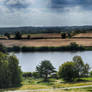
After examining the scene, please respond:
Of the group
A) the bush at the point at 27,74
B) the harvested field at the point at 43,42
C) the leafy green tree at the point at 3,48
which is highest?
the harvested field at the point at 43,42

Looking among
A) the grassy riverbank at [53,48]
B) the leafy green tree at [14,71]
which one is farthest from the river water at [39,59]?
the leafy green tree at [14,71]

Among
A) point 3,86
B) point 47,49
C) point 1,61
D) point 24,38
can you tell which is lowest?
point 3,86

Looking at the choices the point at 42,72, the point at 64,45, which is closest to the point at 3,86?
the point at 42,72

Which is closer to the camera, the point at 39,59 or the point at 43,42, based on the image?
the point at 39,59

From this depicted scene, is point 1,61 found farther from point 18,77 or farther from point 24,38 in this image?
Result: point 24,38

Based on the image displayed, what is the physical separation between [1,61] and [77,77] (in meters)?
5.83

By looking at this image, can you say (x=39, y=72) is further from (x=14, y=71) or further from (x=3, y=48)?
(x=3, y=48)

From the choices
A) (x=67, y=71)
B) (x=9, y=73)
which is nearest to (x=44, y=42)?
(x=67, y=71)

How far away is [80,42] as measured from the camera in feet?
101

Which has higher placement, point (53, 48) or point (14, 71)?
point (53, 48)

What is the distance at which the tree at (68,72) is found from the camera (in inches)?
604

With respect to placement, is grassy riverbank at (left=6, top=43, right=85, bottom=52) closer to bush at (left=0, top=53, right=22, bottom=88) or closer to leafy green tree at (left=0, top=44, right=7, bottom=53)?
leafy green tree at (left=0, top=44, right=7, bottom=53)

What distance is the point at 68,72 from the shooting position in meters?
15.6

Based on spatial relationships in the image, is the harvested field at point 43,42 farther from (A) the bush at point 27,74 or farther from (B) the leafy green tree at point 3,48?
(A) the bush at point 27,74
